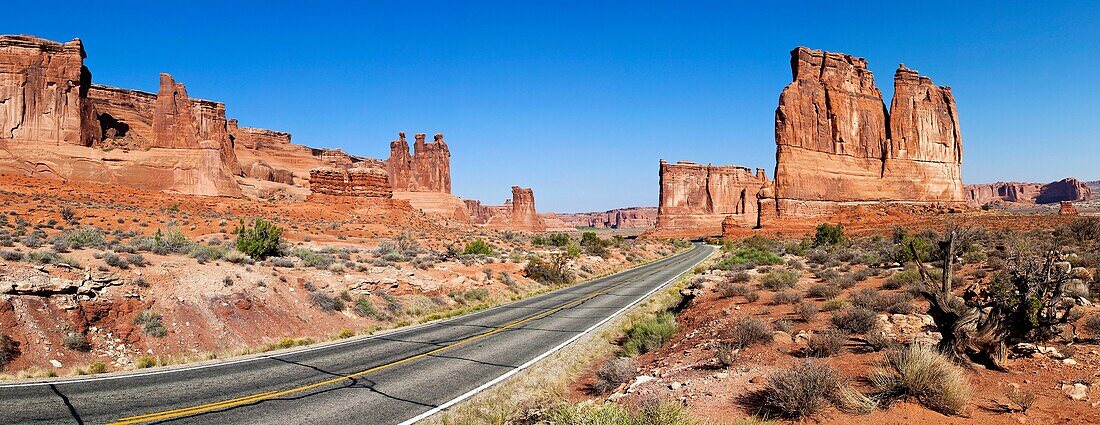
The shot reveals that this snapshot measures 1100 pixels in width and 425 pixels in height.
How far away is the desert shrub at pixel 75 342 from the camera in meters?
12.2

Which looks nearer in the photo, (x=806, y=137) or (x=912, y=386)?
(x=912, y=386)

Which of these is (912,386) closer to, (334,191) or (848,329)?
(848,329)

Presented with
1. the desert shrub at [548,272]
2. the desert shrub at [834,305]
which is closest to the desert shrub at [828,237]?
the desert shrub at [548,272]

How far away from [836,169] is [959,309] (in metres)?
83.6

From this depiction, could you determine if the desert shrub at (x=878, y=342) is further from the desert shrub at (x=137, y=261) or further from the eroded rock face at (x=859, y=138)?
the eroded rock face at (x=859, y=138)

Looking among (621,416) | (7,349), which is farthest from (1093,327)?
(7,349)

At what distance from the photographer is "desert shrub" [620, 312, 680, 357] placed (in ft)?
41.2

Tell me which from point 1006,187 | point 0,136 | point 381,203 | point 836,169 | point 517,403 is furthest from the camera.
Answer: point 1006,187

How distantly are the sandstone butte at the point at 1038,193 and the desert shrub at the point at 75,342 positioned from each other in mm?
211933

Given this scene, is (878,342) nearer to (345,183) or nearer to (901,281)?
(901,281)

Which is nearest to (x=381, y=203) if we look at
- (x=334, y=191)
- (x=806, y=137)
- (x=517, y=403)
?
(x=334, y=191)

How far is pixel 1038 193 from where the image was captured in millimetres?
191375

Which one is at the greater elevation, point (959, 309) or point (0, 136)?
point (0, 136)

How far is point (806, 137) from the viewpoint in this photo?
3250 inches
